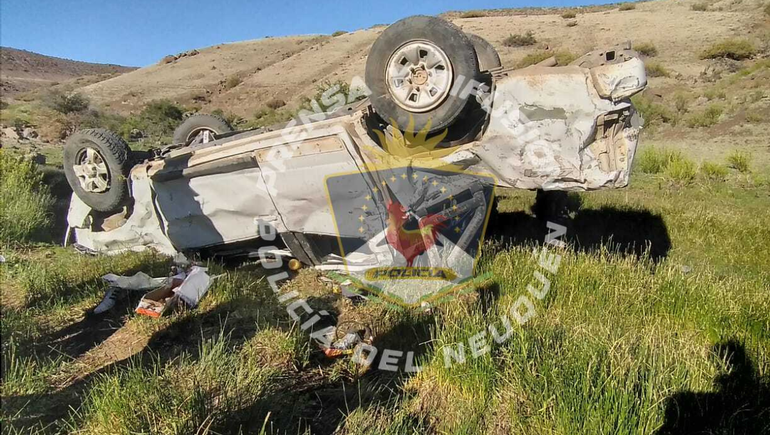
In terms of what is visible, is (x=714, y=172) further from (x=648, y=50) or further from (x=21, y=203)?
(x=648, y=50)

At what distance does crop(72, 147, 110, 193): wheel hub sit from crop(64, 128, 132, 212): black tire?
2 centimetres

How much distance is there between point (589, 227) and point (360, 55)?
36064mm

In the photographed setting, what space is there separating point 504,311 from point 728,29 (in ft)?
100

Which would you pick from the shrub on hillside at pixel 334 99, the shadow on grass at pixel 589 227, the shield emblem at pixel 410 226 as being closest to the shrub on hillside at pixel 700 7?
the shrub on hillside at pixel 334 99

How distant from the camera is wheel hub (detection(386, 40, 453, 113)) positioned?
11.4 ft

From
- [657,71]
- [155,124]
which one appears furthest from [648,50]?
[155,124]

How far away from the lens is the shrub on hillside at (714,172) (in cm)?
881

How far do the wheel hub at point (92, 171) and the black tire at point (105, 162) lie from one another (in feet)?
0.08

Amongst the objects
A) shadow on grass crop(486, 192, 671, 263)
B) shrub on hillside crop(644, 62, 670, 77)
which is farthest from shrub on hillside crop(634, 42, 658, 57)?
shadow on grass crop(486, 192, 671, 263)

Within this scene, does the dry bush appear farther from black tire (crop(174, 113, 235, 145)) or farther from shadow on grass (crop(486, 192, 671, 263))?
shadow on grass (crop(486, 192, 671, 263))

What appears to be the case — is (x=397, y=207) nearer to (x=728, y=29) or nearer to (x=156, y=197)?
(x=156, y=197)

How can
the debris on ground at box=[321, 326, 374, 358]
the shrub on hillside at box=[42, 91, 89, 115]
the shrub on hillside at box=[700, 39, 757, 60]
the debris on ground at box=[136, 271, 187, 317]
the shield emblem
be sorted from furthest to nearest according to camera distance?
the shrub on hillside at box=[42, 91, 89, 115] → the shrub on hillside at box=[700, 39, 757, 60] → the shield emblem → the debris on ground at box=[136, 271, 187, 317] → the debris on ground at box=[321, 326, 374, 358]

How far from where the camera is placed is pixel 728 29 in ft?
81.0

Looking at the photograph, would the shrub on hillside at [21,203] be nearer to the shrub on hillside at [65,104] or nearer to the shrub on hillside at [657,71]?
the shrub on hillside at [65,104]
